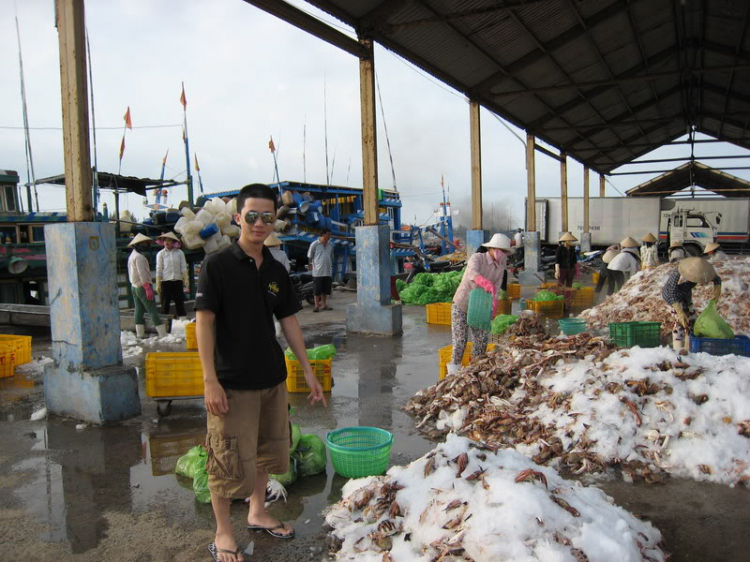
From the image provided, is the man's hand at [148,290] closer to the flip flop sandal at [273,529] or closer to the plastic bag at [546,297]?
the flip flop sandal at [273,529]

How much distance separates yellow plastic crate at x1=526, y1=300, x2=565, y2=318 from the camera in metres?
11.9

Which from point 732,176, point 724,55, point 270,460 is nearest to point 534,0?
point 270,460

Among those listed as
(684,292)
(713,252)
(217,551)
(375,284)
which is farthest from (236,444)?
(713,252)

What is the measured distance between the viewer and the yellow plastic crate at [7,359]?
7.27m

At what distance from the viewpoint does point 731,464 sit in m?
4.07

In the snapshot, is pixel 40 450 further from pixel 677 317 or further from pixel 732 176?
pixel 732 176

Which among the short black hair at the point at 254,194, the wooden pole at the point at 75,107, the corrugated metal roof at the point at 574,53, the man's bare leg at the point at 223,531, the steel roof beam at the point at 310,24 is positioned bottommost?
the man's bare leg at the point at 223,531

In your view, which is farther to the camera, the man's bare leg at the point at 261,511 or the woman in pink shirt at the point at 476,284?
the woman in pink shirt at the point at 476,284

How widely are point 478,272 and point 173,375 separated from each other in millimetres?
3460

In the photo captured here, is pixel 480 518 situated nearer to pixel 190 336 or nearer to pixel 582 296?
pixel 190 336

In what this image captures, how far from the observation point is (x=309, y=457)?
4.14m

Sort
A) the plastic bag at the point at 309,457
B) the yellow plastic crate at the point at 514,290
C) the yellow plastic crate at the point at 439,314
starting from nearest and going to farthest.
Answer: the plastic bag at the point at 309,457
the yellow plastic crate at the point at 439,314
the yellow plastic crate at the point at 514,290

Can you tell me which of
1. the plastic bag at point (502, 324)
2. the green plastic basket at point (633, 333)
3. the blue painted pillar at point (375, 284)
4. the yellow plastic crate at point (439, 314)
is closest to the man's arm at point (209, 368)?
the green plastic basket at point (633, 333)

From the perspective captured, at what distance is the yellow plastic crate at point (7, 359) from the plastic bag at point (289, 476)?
539cm
